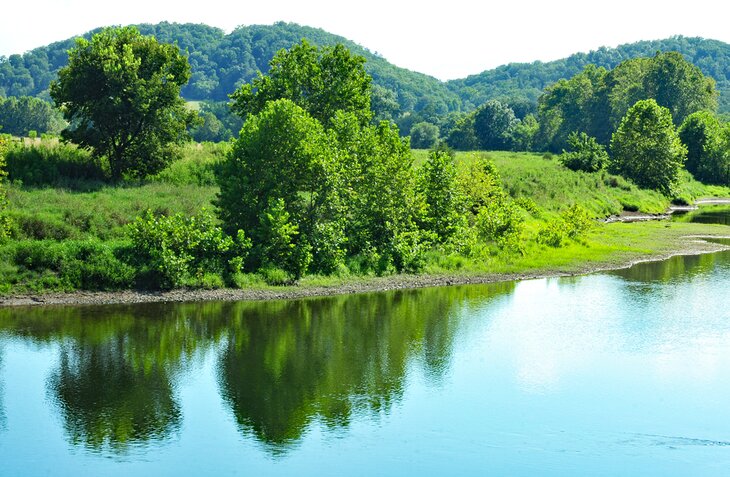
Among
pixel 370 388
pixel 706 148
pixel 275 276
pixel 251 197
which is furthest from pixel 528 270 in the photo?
pixel 706 148

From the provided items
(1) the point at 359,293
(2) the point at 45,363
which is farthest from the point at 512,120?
(2) the point at 45,363

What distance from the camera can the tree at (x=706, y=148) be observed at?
10894cm

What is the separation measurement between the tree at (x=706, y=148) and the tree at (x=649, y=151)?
64.1 ft

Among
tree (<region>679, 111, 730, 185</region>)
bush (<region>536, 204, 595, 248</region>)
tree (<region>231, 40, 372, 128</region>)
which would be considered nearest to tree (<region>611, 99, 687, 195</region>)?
tree (<region>679, 111, 730, 185</region>)

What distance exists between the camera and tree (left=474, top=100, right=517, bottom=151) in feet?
446

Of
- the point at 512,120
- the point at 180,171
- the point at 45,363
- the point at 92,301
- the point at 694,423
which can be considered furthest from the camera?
the point at 512,120

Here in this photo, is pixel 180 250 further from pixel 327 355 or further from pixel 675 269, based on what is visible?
pixel 675 269

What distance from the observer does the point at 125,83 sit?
48344mm

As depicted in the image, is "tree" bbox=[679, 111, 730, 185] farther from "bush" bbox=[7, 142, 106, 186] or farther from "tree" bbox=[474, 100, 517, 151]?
"bush" bbox=[7, 142, 106, 186]

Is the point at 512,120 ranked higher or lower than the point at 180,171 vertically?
higher

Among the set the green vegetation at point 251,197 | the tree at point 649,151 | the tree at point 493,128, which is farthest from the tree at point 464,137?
the green vegetation at point 251,197

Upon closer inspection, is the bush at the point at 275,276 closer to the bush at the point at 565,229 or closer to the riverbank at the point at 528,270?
the riverbank at the point at 528,270

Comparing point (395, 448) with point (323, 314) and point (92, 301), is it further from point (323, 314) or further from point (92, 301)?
point (92, 301)

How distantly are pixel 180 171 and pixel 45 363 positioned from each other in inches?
1104
